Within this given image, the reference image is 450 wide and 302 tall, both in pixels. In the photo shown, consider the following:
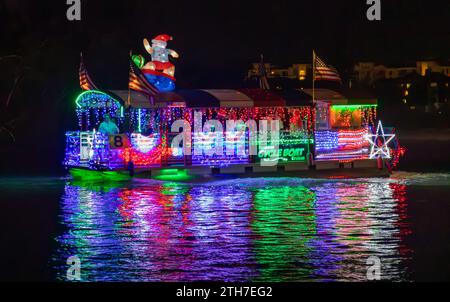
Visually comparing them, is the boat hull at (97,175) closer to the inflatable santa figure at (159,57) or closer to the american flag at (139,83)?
the american flag at (139,83)

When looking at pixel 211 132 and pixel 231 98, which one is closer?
pixel 211 132

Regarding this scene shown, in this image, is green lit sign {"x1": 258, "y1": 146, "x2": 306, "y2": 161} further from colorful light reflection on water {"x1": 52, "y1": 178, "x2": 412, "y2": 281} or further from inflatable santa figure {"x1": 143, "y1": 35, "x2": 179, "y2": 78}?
inflatable santa figure {"x1": 143, "y1": 35, "x2": 179, "y2": 78}

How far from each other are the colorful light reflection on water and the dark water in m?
0.02

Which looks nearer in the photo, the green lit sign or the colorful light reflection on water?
the colorful light reflection on water

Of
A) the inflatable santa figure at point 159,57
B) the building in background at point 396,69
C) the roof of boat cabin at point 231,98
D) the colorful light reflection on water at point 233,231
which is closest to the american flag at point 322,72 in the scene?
the roof of boat cabin at point 231,98

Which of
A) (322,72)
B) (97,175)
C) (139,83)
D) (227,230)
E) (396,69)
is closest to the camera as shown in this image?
(227,230)

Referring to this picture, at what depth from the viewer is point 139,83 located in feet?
92.9

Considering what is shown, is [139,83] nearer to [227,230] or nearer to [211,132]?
[211,132]

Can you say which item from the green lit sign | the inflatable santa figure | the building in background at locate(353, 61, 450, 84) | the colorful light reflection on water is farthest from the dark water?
the building in background at locate(353, 61, 450, 84)

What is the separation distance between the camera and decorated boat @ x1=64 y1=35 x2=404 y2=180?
1117 inches

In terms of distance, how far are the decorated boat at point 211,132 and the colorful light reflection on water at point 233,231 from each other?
193 centimetres

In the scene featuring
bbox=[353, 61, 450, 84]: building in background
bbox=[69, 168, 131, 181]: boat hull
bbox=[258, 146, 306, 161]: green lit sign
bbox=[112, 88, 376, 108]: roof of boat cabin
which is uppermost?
bbox=[353, 61, 450, 84]: building in background

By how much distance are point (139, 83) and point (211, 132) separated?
9.50ft

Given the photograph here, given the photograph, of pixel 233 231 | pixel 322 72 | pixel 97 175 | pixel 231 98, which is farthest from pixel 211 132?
pixel 233 231
